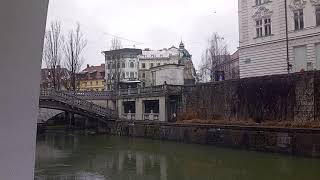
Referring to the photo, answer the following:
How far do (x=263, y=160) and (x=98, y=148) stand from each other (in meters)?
12.7

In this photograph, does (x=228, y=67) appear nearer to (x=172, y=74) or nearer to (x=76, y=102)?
(x=172, y=74)

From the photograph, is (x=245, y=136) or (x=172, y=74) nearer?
(x=245, y=136)

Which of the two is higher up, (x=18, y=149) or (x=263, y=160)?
(x=18, y=149)

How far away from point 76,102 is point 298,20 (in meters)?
22.6

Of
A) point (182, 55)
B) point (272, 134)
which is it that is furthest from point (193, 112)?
point (182, 55)

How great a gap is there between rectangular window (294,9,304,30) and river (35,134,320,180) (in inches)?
389

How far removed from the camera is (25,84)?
4.80m

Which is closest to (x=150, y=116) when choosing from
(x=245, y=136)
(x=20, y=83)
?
(x=245, y=136)

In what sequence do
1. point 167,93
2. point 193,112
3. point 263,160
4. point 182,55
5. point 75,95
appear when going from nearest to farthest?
point 263,160
point 193,112
point 167,93
point 75,95
point 182,55

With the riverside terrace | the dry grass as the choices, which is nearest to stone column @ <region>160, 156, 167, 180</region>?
the dry grass

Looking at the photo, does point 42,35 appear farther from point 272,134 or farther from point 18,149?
point 272,134

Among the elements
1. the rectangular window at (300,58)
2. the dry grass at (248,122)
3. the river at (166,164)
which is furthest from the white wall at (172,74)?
the rectangular window at (300,58)

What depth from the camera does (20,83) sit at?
475cm

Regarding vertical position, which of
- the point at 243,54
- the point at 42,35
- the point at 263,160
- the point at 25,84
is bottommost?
the point at 263,160
